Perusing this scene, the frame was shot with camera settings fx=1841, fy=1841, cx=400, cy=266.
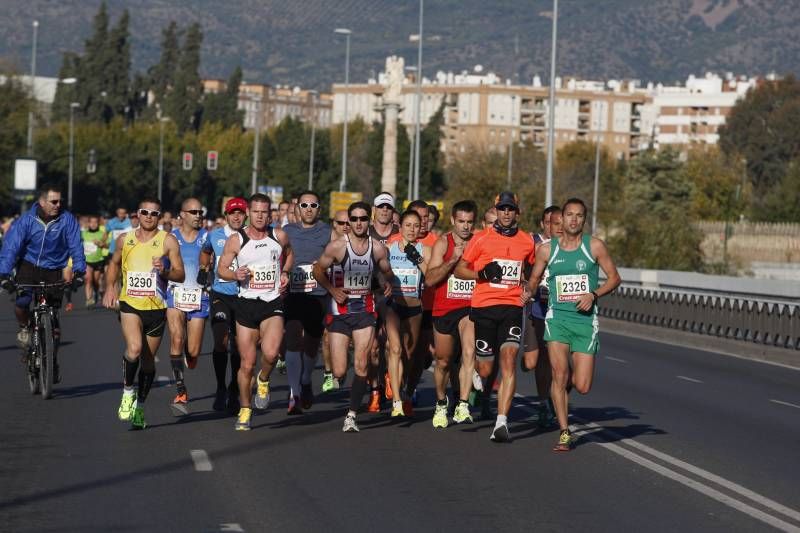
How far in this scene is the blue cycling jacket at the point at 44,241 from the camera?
17438mm

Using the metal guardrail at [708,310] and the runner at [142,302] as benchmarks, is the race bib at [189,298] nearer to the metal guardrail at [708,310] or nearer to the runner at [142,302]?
the runner at [142,302]

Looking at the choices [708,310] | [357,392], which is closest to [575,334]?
[357,392]

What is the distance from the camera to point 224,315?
16.0m

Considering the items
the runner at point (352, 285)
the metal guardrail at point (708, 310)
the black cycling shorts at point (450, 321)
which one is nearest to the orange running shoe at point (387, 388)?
the black cycling shorts at point (450, 321)

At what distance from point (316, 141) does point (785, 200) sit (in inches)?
1994

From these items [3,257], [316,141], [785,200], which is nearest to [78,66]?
[316,141]

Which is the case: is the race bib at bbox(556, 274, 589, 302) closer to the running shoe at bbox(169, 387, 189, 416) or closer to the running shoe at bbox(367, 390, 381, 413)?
the running shoe at bbox(367, 390, 381, 413)

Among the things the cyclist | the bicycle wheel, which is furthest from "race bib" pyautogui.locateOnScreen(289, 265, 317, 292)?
the bicycle wheel

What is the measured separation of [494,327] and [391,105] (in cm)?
6404

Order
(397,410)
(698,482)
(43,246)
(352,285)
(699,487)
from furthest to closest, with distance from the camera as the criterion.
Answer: (43,246), (397,410), (352,285), (698,482), (699,487)

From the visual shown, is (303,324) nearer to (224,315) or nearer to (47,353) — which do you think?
(224,315)

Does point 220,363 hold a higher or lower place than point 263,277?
lower

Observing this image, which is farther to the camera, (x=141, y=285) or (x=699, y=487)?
(x=141, y=285)

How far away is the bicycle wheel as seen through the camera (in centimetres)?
1709
